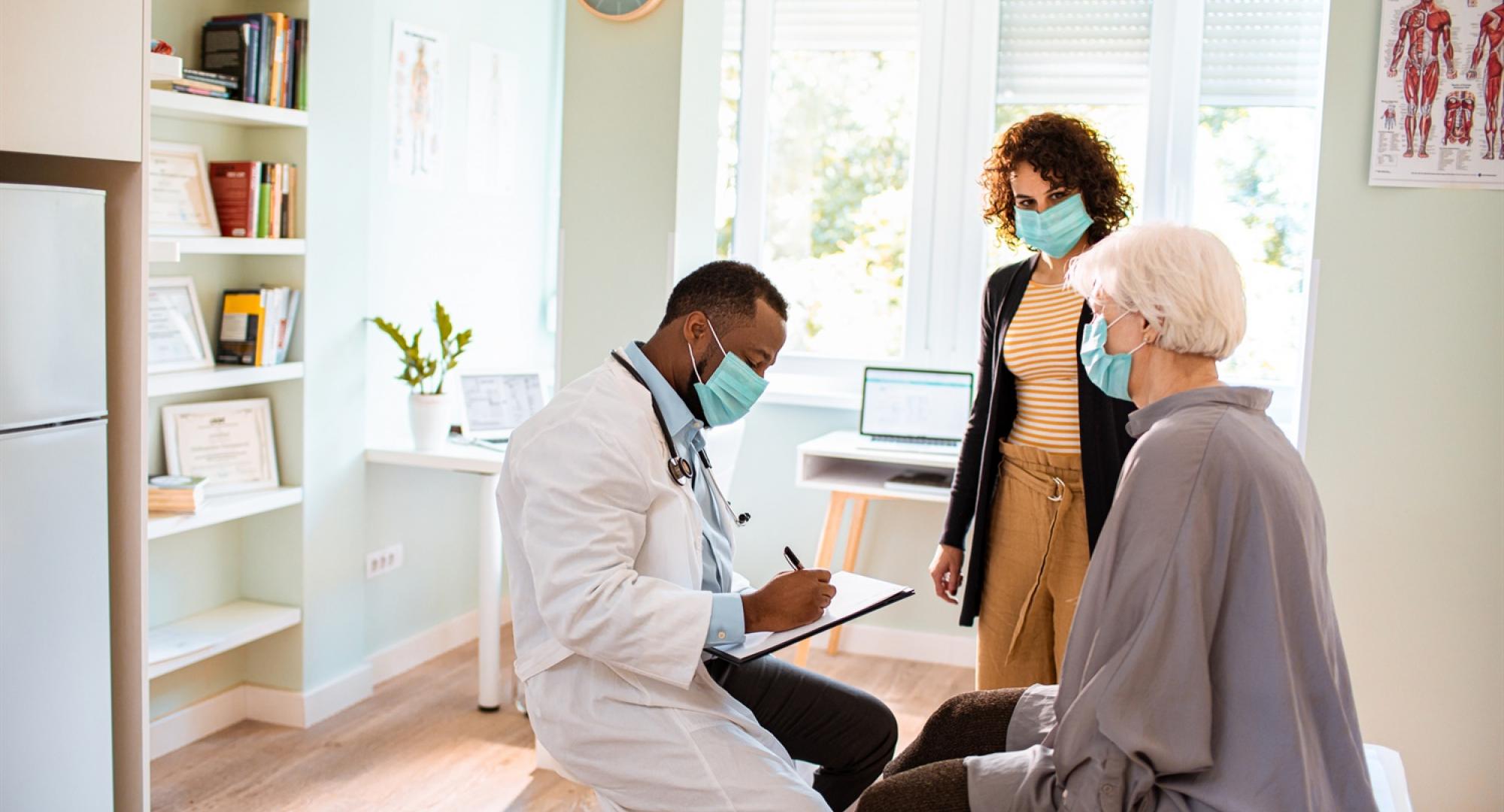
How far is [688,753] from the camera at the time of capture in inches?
69.3

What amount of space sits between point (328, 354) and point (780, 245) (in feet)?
5.51

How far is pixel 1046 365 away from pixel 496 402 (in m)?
2.10

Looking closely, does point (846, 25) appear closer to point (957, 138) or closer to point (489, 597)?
point (957, 138)

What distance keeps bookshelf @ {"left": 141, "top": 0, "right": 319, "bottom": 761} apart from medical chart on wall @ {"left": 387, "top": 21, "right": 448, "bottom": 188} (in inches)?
21.9

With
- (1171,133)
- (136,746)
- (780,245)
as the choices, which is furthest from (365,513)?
(1171,133)

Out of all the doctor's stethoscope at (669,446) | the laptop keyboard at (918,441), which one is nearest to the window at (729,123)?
the laptop keyboard at (918,441)

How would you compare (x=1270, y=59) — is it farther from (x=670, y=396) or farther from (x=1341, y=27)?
(x=670, y=396)

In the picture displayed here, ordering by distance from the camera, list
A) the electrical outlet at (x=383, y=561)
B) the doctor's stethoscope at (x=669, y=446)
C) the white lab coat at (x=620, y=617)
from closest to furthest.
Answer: the white lab coat at (x=620, y=617) → the doctor's stethoscope at (x=669, y=446) → the electrical outlet at (x=383, y=561)

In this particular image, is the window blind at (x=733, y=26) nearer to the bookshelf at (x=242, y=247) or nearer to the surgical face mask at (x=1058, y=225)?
the bookshelf at (x=242, y=247)

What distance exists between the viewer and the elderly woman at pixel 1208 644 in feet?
4.66

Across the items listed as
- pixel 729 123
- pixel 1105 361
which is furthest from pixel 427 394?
pixel 1105 361

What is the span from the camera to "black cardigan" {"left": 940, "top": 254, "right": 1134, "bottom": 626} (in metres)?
2.22

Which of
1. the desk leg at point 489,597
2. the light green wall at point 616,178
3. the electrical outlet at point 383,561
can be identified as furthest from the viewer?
the electrical outlet at point 383,561

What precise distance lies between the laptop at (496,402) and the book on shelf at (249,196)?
83 cm
